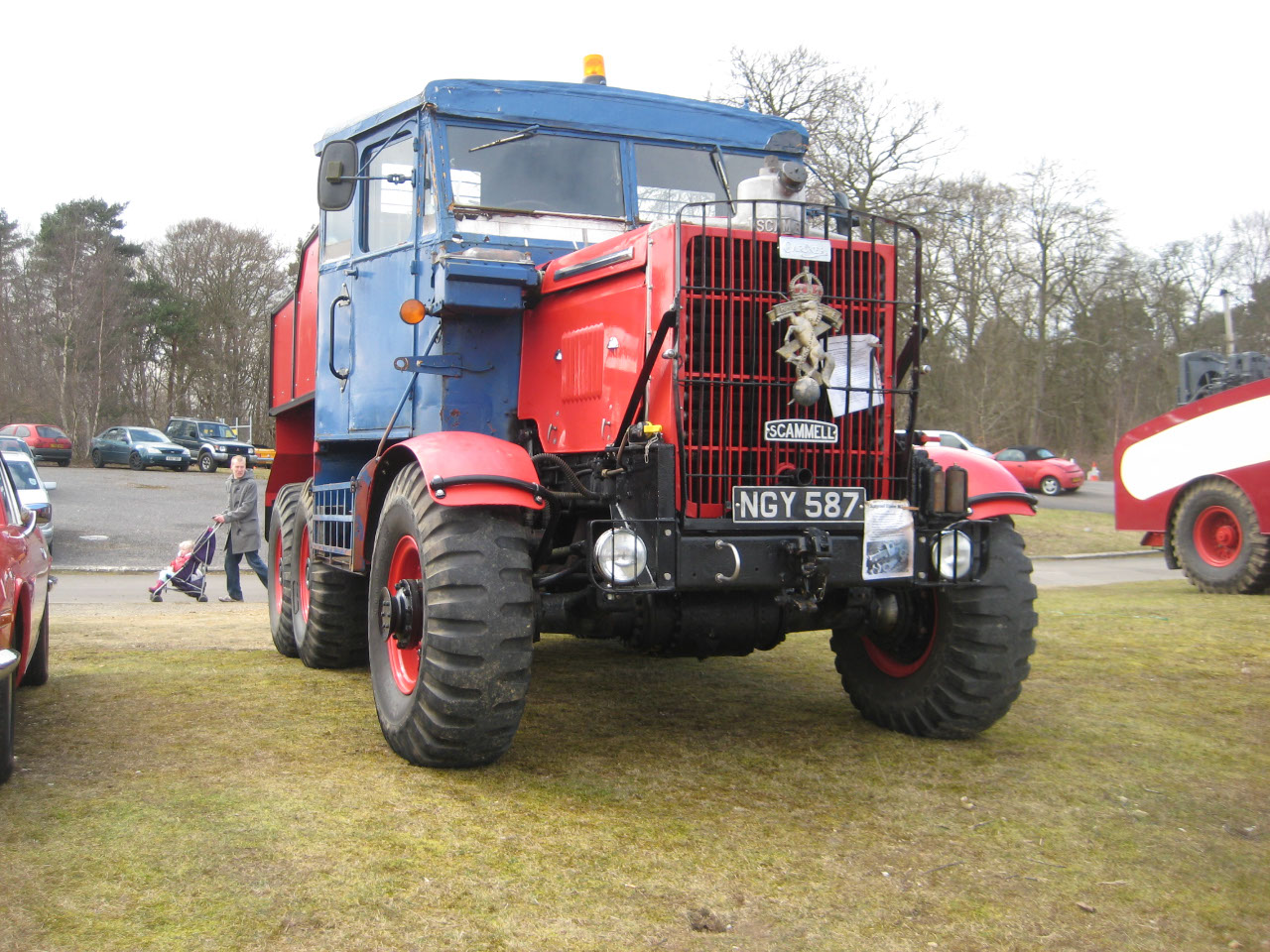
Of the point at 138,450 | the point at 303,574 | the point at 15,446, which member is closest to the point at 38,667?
the point at 303,574

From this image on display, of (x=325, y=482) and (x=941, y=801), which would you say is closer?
(x=941, y=801)

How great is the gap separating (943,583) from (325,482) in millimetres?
4133

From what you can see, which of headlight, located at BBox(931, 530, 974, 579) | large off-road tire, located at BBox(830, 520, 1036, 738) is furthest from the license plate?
large off-road tire, located at BBox(830, 520, 1036, 738)

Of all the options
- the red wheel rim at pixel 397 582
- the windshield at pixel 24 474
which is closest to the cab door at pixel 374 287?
the red wheel rim at pixel 397 582

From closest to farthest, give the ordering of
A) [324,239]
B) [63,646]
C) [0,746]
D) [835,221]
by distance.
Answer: [0,746]
[835,221]
[324,239]
[63,646]

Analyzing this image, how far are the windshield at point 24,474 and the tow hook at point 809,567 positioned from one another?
16.5 metres

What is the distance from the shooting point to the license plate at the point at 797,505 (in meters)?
4.63

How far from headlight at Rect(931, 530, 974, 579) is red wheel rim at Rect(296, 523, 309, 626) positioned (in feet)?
14.4

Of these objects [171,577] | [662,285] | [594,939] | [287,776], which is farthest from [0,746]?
[171,577]

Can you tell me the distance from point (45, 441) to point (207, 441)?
5.06 meters

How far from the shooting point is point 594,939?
3262 mm

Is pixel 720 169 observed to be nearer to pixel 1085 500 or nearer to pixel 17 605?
pixel 17 605

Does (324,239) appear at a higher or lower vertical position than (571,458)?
higher

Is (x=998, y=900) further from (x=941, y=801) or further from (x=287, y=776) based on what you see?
(x=287, y=776)
